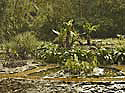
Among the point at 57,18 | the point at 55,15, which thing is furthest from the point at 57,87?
the point at 55,15

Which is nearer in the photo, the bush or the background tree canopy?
the bush

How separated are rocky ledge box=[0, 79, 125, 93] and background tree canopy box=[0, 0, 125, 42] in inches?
437

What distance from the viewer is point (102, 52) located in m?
13.2

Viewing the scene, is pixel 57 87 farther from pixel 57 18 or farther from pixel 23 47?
pixel 57 18

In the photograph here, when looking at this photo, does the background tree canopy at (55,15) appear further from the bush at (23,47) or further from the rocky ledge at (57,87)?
the rocky ledge at (57,87)

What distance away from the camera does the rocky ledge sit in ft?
28.6

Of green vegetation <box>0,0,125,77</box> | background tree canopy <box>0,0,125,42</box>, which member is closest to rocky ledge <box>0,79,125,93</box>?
green vegetation <box>0,0,125,77</box>

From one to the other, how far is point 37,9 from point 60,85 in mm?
13965

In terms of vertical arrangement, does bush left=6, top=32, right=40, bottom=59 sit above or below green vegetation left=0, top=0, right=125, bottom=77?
below

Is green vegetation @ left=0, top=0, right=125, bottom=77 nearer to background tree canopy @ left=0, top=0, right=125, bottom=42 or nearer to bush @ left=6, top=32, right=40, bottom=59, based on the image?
background tree canopy @ left=0, top=0, right=125, bottom=42

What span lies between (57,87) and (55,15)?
12.8 m

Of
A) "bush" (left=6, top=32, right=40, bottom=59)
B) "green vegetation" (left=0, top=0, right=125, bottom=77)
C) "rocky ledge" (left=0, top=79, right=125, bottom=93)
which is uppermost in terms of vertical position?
"green vegetation" (left=0, top=0, right=125, bottom=77)

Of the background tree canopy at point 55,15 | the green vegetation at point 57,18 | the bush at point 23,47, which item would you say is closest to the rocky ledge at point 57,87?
the bush at point 23,47

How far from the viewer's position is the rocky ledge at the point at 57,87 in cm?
872
